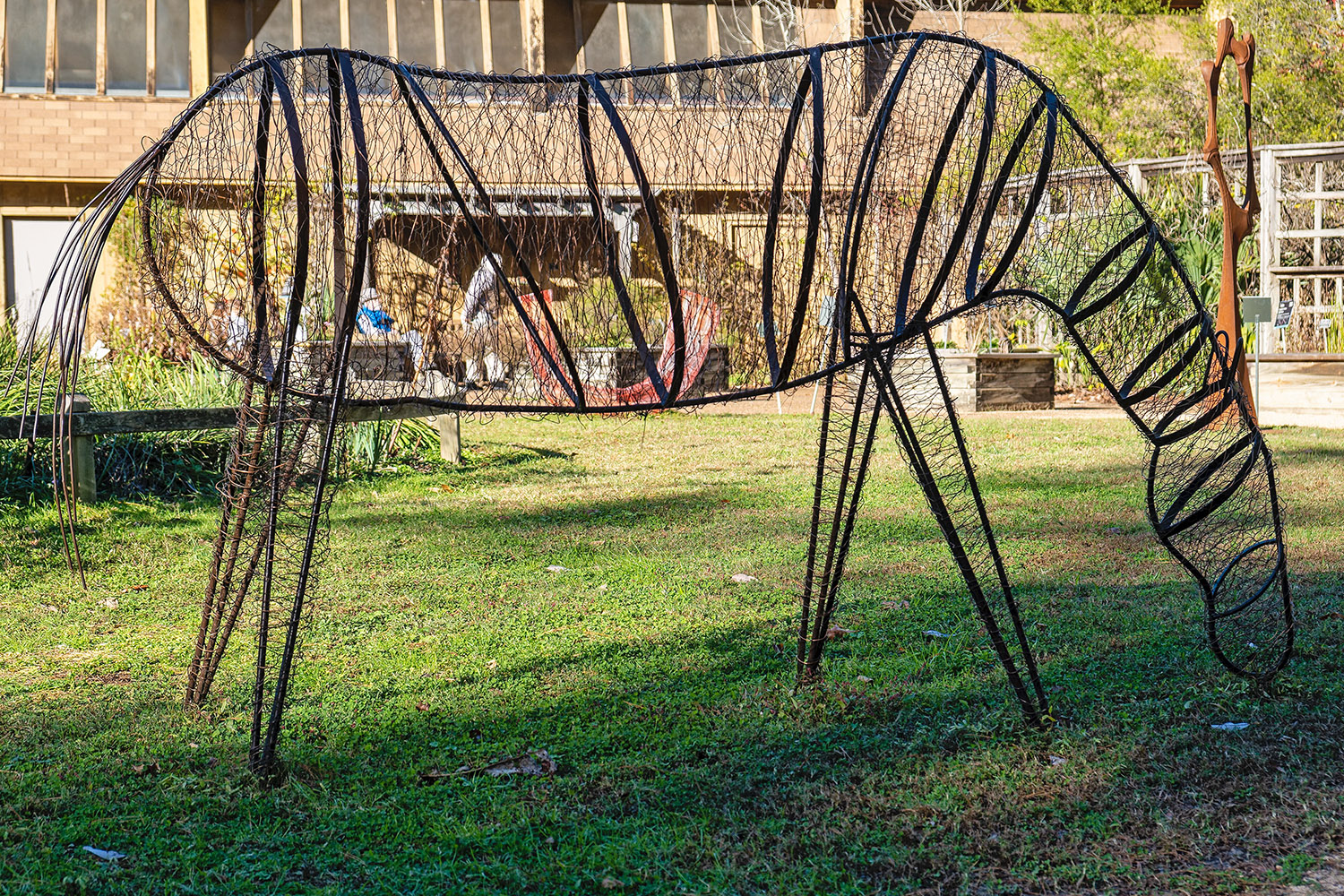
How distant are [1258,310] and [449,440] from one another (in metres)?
6.73

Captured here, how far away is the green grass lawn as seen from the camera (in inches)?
106

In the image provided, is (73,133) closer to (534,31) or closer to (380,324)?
(534,31)

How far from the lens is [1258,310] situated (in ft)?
31.1

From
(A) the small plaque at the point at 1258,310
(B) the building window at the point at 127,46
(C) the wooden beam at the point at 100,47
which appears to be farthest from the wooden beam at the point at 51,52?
(A) the small plaque at the point at 1258,310

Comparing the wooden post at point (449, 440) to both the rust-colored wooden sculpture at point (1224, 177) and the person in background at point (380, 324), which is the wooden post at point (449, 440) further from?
the person in background at point (380, 324)

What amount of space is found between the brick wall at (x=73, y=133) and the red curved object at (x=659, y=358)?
48.0ft

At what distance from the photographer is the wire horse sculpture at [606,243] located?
2900mm

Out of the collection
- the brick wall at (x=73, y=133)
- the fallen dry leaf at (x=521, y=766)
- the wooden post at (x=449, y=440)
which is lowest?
the fallen dry leaf at (x=521, y=766)

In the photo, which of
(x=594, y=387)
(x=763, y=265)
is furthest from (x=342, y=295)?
(x=763, y=265)

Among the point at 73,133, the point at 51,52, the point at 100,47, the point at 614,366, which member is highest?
the point at 100,47

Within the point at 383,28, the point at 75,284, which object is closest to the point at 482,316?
the point at 75,284

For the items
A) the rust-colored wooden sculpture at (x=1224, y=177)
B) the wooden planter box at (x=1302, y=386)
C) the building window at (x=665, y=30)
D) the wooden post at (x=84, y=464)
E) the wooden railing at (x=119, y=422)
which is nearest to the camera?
the wooden railing at (x=119, y=422)

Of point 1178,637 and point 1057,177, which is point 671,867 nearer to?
point 1057,177

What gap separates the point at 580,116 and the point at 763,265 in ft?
2.04
